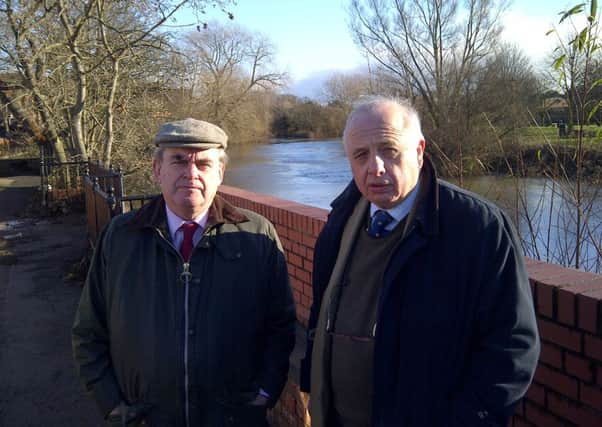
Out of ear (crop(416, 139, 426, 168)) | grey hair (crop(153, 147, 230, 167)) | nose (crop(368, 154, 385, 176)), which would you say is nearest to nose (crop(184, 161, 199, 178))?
grey hair (crop(153, 147, 230, 167))

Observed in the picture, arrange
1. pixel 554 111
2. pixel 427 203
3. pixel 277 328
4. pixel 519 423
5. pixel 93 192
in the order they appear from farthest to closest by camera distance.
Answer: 1. pixel 93 192
2. pixel 554 111
3. pixel 277 328
4. pixel 519 423
5. pixel 427 203

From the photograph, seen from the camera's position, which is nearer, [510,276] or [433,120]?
Result: [510,276]

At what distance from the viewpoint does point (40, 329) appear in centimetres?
527

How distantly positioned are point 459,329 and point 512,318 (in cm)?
14

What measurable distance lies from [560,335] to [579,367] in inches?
4.2

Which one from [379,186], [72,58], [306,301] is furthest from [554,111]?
[72,58]

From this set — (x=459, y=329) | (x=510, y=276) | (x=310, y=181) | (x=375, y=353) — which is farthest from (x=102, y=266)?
(x=310, y=181)

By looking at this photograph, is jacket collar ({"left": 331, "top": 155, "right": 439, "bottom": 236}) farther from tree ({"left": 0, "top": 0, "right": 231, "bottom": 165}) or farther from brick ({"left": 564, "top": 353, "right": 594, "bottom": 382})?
tree ({"left": 0, "top": 0, "right": 231, "bottom": 165})

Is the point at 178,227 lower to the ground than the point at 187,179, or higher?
lower

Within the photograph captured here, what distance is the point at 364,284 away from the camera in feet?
5.75

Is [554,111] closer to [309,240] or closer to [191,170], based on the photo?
[309,240]

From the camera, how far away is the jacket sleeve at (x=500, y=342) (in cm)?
144

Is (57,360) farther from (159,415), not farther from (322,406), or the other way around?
(322,406)

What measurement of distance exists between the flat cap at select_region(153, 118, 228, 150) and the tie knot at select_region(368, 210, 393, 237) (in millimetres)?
646
